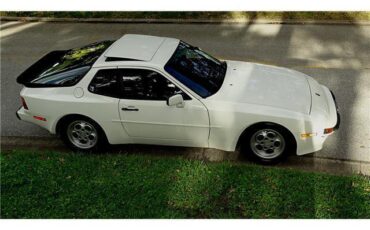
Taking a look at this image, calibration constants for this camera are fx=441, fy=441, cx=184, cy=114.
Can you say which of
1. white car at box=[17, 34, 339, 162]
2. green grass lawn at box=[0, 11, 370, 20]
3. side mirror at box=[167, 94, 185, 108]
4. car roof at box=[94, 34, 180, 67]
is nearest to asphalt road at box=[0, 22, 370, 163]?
green grass lawn at box=[0, 11, 370, 20]

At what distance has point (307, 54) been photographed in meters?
10.3

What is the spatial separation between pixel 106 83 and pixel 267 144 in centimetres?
252

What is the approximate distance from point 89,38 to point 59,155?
5.80 m

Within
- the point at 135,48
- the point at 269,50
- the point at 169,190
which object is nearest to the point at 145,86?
the point at 135,48

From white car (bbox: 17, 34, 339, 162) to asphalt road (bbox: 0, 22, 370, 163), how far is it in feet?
3.03

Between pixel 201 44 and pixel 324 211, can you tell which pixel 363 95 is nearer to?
pixel 324 211

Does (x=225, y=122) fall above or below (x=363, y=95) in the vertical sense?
above

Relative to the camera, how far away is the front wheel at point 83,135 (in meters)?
6.80

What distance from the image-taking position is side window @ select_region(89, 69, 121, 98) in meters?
6.48

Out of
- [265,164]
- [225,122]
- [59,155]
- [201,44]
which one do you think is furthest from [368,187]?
[201,44]

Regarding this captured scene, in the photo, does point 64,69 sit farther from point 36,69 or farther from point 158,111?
point 158,111

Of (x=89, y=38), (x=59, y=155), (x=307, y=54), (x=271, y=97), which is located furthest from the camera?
(x=89, y=38)

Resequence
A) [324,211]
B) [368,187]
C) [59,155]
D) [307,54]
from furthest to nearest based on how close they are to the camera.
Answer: [307,54] → [59,155] → [368,187] → [324,211]

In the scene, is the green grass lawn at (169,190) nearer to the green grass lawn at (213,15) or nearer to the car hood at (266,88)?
the car hood at (266,88)
